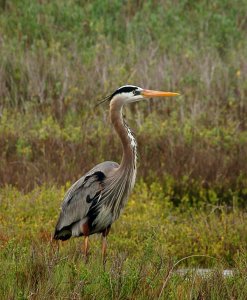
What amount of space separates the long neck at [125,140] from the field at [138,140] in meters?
0.56

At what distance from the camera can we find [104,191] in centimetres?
741

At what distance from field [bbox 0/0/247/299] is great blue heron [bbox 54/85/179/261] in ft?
0.81

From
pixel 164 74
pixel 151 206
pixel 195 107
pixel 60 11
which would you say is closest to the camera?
pixel 151 206

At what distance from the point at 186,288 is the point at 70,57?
952cm

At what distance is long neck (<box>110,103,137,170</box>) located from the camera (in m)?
7.36

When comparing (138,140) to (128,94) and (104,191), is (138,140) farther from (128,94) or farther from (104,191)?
(104,191)

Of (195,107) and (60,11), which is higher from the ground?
(60,11)

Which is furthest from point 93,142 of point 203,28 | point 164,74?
point 203,28

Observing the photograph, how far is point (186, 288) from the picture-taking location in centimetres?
535

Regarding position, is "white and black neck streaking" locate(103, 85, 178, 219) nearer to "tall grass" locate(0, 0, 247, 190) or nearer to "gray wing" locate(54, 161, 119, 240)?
"gray wing" locate(54, 161, 119, 240)

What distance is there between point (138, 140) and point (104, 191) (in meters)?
3.67

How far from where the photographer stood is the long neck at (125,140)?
736 centimetres

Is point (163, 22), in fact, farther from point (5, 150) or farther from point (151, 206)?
point (151, 206)

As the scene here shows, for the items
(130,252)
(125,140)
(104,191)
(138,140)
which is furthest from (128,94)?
(138,140)
